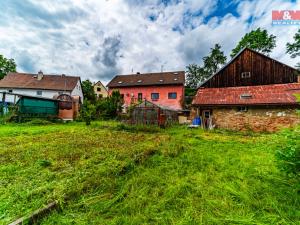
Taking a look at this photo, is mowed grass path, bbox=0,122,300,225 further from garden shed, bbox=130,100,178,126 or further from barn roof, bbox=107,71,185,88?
barn roof, bbox=107,71,185,88

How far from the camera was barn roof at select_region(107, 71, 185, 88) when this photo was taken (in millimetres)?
25681

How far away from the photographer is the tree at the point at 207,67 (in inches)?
1430

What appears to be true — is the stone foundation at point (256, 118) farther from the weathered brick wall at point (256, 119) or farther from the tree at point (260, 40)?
the tree at point (260, 40)

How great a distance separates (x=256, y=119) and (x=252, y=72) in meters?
4.77

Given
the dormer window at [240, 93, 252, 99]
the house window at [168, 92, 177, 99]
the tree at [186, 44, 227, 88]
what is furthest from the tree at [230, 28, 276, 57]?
the dormer window at [240, 93, 252, 99]

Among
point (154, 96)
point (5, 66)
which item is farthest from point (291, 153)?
point (5, 66)

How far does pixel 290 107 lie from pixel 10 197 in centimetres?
1517

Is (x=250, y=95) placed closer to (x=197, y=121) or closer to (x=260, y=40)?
(x=197, y=121)

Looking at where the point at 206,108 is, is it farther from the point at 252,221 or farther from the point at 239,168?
the point at 252,221

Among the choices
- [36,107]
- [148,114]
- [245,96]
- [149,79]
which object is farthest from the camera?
[149,79]

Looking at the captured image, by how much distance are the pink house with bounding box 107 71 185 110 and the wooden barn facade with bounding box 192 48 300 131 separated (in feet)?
30.2

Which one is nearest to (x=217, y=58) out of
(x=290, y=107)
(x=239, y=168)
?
(x=290, y=107)

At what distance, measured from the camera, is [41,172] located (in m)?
3.56

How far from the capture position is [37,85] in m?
28.7
